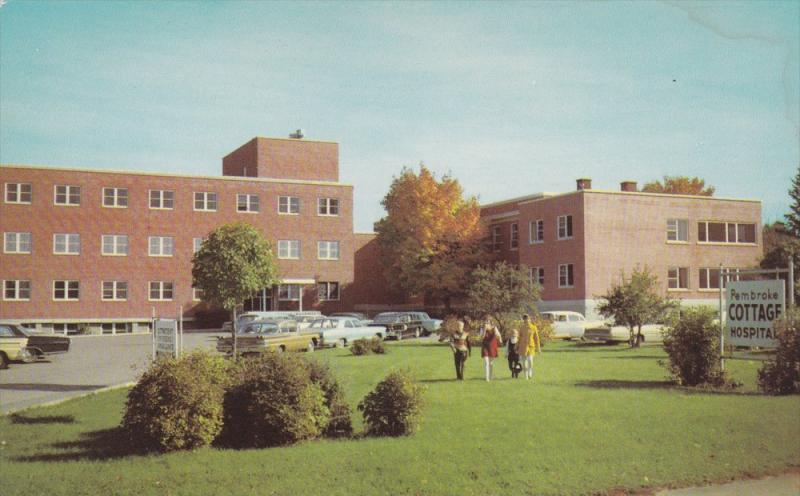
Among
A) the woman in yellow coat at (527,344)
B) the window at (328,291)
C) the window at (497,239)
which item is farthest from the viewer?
the window at (497,239)

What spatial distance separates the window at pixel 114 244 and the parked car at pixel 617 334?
110 ft

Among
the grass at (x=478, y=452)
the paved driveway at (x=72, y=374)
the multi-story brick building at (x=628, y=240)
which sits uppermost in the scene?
the multi-story brick building at (x=628, y=240)

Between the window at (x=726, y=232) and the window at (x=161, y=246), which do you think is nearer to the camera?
the window at (x=726, y=232)

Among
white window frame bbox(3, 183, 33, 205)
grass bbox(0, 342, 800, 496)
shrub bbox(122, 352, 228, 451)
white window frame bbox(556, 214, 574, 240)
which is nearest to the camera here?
grass bbox(0, 342, 800, 496)

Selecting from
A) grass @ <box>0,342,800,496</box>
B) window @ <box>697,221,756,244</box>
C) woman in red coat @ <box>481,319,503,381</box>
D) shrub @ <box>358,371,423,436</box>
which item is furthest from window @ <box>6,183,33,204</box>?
shrub @ <box>358,371,423,436</box>

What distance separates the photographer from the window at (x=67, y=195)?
5537cm

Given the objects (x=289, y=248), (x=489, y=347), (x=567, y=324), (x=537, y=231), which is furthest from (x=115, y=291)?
(x=489, y=347)

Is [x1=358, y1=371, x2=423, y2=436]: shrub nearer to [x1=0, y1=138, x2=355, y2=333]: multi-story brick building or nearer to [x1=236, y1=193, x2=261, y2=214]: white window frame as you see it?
[x1=0, y1=138, x2=355, y2=333]: multi-story brick building

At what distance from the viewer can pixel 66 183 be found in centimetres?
5562

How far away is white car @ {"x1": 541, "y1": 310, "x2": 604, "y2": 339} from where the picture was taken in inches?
1652

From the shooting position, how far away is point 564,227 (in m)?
54.3

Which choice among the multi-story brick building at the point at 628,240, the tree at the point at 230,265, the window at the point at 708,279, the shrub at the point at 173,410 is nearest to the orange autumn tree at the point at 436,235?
the multi-story brick building at the point at 628,240

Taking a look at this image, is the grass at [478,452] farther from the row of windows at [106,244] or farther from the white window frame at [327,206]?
the white window frame at [327,206]

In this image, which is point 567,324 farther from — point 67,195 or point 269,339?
point 67,195
